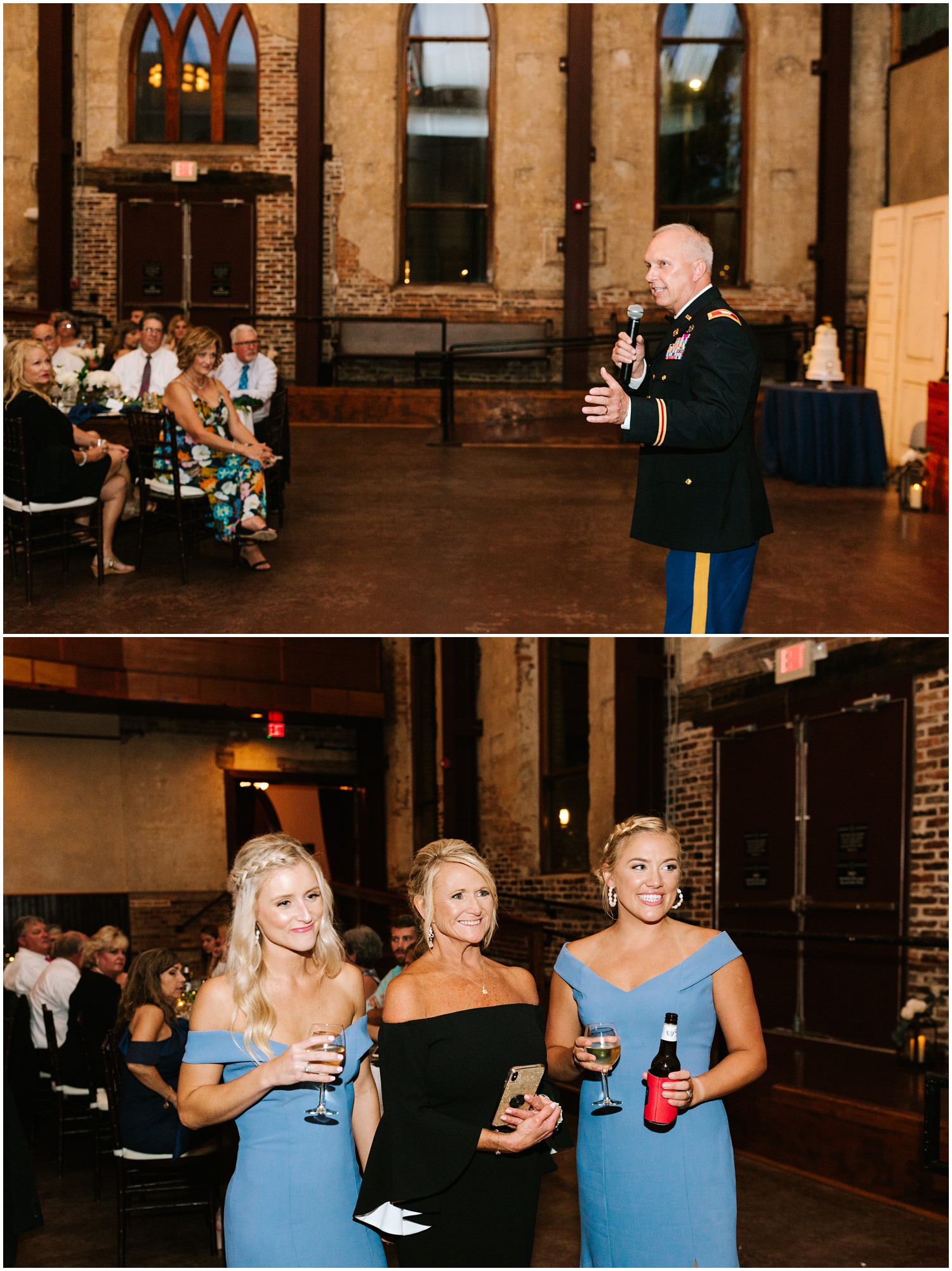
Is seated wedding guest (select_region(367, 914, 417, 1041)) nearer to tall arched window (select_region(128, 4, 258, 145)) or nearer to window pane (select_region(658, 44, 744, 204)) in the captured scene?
window pane (select_region(658, 44, 744, 204))

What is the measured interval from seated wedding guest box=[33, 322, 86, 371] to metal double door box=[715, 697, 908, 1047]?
4687 millimetres

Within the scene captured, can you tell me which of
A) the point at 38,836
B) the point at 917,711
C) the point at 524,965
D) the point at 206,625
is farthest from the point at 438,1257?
the point at 38,836

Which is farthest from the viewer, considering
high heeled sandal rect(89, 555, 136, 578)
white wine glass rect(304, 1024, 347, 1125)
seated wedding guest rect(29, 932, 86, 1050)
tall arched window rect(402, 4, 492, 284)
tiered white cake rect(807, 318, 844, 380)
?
tall arched window rect(402, 4, 492, 284)

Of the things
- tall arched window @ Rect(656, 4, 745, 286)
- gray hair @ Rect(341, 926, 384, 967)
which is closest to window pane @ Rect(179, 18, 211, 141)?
tall arched window @ Rect(656, 4, 745, 286)

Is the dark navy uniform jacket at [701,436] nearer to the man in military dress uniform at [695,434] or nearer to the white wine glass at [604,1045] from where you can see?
the man in military dress uniform at [695,434]

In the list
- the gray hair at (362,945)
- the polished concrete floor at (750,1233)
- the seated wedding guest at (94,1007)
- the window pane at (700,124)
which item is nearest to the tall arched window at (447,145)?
the window pane at (700,124)

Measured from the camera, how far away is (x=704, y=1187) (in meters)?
2.37

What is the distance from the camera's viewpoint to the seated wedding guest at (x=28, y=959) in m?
6.93

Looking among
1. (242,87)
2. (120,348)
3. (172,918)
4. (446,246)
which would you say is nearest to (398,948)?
(120,348)

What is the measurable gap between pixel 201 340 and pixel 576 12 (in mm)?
10151

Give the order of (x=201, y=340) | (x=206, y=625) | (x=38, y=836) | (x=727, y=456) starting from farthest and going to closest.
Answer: (x=38, y=836) < (x=201, y=340) < (x=206, y=625) < (x=727, y=456)

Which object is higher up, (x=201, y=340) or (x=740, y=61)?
(x=740, y=61)

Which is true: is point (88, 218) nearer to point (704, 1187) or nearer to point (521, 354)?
point (521, 354)

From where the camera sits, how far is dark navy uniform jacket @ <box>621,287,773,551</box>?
310 centimetres
